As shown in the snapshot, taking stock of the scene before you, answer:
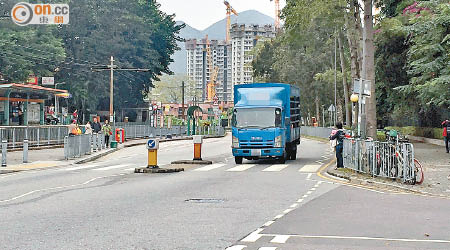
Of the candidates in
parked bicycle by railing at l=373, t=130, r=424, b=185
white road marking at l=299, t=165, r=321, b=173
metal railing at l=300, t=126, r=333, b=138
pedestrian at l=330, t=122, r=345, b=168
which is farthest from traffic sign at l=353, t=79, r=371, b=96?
metal railing at l=300, t=126, r=333, b=138

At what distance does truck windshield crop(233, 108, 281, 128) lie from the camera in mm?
28266

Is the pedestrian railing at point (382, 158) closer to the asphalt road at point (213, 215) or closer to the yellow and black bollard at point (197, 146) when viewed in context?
the asphalt road at point (213, 215)

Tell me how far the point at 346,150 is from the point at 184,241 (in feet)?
50.6

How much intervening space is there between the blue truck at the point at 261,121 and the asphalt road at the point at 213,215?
7011mm

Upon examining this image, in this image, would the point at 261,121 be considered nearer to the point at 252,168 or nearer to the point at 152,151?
the point at 252,168

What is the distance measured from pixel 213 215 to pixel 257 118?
53.3 feet

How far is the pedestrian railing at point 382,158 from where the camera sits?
733 inches

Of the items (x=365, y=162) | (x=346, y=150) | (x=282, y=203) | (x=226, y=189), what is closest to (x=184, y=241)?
(x=282, y=203)

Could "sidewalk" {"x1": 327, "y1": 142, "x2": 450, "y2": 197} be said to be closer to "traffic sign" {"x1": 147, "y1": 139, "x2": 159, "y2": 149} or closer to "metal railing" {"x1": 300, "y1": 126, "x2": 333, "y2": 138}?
"traffic sign" {"x1": 147, "y1": 139, "x2": 159, "y2": 149}

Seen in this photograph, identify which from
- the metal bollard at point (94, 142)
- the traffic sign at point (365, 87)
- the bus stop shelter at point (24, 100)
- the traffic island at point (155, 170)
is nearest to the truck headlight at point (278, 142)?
the traffic island at point (155, 170)

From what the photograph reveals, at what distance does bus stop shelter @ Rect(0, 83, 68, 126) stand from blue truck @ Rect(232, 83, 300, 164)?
18827 millimetres

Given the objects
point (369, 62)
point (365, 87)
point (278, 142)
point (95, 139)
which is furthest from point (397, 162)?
point (95, 139)

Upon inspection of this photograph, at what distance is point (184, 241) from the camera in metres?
9.43

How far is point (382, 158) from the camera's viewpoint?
65.8 ft
